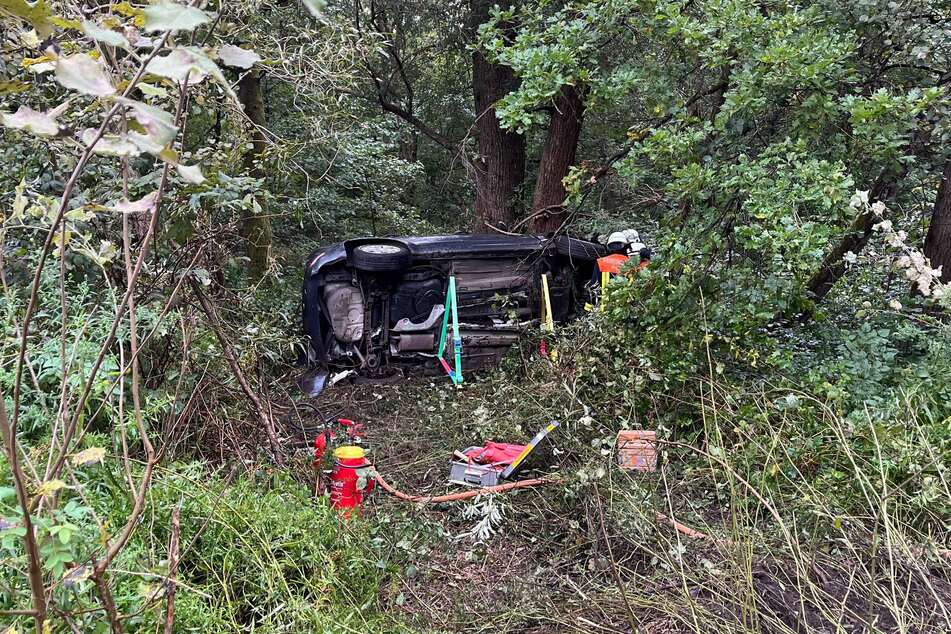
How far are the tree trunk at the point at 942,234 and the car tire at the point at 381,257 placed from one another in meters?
4.60

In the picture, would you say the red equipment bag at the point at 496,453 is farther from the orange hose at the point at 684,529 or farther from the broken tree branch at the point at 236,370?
the broken tree branch at the point at 236,370

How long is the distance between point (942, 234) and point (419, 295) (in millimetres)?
4735

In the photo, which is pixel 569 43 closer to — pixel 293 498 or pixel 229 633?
pixel 293 498

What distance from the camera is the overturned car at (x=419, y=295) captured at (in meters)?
7.14

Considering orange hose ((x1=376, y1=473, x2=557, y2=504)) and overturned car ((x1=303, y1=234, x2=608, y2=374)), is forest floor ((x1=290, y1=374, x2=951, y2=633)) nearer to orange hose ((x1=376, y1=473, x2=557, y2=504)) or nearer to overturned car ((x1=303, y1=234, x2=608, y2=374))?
orange hose ((x1=376, y1=473, x2=557, y2=504))

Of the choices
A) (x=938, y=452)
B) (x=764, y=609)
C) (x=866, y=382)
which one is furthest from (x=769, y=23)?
(x=764, y=609)

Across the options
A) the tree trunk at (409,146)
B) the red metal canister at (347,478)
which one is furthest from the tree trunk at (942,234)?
the tree trunk at (409,146)

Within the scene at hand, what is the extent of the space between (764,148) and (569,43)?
1.48 meters

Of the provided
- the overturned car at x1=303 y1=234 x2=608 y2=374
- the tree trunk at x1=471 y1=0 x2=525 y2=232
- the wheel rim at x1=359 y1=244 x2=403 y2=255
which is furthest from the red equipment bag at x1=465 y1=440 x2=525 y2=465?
the tree trunk at x1=471 y1=0 x2=525 y2=232

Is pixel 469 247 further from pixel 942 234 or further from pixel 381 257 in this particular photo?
pixel 942 234

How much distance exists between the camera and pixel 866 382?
168 inches

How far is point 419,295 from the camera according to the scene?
7473 mm

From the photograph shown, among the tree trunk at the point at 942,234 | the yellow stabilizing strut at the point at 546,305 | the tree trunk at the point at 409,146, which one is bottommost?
the yellow stabilizing strut at the point at 546,305

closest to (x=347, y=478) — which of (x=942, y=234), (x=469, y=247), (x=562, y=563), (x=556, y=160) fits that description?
(x=562, y=563)
